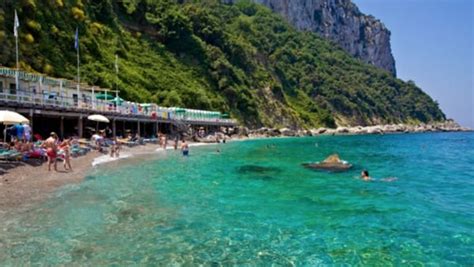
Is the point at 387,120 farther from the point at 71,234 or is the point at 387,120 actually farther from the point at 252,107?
the point at 71,234

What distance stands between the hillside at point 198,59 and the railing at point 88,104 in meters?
8.68

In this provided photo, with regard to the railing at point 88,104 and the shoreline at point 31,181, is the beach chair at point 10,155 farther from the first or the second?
the railing at point 88,104

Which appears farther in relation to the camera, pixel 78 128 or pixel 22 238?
pixel 78 128

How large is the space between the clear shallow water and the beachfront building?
1362 centimetres

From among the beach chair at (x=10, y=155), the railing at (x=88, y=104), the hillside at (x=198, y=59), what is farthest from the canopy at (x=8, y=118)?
the hillside at (x=198, y=59)

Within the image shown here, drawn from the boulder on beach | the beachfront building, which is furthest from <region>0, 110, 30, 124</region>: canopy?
the boulder on beach

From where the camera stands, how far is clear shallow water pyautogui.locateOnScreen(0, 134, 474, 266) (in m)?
9.71

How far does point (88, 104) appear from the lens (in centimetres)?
4159

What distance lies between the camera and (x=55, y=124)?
41656 mm

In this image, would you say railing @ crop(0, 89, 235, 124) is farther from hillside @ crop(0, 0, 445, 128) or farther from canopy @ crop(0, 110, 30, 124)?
hillside @ crop(0, 0, 445, 128)

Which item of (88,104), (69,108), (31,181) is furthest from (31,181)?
(88,104)

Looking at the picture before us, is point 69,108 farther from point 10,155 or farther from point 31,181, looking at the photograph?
point 31,181

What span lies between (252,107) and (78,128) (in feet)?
194

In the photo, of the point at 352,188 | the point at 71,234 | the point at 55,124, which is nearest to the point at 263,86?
the point at 55,124
